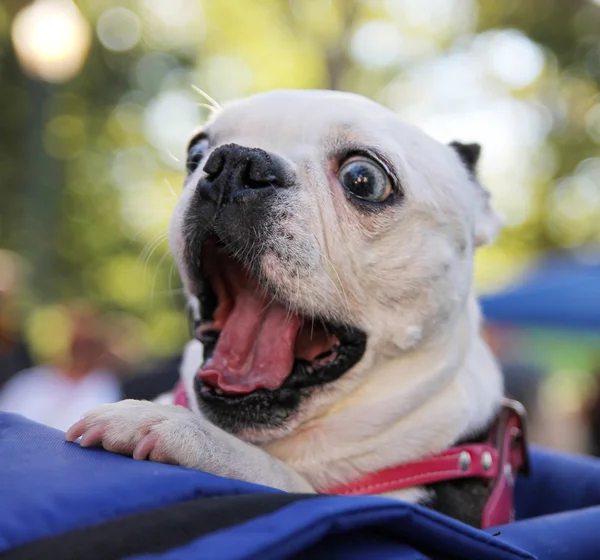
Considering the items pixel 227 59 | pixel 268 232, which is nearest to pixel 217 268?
pixel 268 232

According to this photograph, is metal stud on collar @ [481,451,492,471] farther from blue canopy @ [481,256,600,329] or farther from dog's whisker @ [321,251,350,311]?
blue canopy @ [481,256,600,329]

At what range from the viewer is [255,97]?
228cm

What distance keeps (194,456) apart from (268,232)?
26.7 inches

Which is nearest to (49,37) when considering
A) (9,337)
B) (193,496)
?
(9,337)

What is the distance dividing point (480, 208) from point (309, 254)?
2.91 ft

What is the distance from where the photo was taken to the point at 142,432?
145 centimetres

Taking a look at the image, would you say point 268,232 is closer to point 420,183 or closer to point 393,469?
point 420,183

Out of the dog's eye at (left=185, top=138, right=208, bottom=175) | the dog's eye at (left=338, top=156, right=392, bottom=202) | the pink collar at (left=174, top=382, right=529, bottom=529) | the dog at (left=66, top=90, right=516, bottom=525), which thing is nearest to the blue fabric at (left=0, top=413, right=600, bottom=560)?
the pink collar at (left=174, top=382, right=529, bottom=529)

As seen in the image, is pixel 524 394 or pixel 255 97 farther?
pixel 524 394

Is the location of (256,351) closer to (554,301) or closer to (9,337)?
(9,337)

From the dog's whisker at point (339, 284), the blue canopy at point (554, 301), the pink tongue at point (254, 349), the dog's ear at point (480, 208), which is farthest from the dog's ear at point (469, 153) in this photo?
the blue canopy at point (554, 301)

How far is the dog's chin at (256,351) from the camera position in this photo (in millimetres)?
1893

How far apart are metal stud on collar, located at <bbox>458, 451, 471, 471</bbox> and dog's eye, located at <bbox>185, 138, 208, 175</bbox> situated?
1.24 m

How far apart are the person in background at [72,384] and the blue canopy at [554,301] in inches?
218
